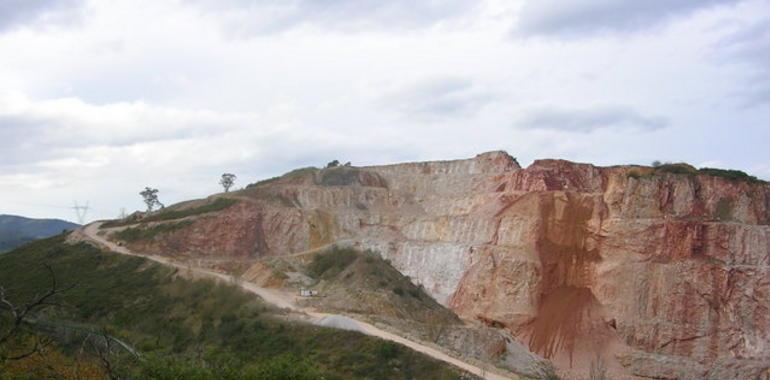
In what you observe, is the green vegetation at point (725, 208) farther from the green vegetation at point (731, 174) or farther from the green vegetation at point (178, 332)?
the green vegetation at point (178, 332)

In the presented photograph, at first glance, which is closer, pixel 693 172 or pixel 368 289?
pixel 368 289

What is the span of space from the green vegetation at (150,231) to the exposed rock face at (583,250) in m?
1.01

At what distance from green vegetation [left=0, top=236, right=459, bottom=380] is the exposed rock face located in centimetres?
840

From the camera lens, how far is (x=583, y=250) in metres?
46.7

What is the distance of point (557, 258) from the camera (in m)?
46.6

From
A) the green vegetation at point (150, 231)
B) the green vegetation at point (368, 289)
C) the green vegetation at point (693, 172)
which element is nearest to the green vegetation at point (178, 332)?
the green vegetation at point (150, 231)

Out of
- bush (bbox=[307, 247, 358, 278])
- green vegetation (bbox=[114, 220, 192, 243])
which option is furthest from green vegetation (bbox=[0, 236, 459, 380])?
bush (bbox=[307, 247, 358, 278])

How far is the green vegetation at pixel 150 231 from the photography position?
55406 mm

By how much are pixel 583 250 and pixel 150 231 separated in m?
30.3

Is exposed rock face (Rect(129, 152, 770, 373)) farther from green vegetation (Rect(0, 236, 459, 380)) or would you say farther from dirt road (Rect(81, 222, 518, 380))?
green vegetation (Rect(0, 236, 459, 380))

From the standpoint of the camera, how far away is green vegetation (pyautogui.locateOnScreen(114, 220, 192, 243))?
2181 inches

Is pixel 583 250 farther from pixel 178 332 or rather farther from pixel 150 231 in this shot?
pixel 150 231

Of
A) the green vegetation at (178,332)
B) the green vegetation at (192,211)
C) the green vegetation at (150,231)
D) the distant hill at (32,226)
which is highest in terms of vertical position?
the distant hill at (32,226)

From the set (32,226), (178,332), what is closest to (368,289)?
(178,332)
